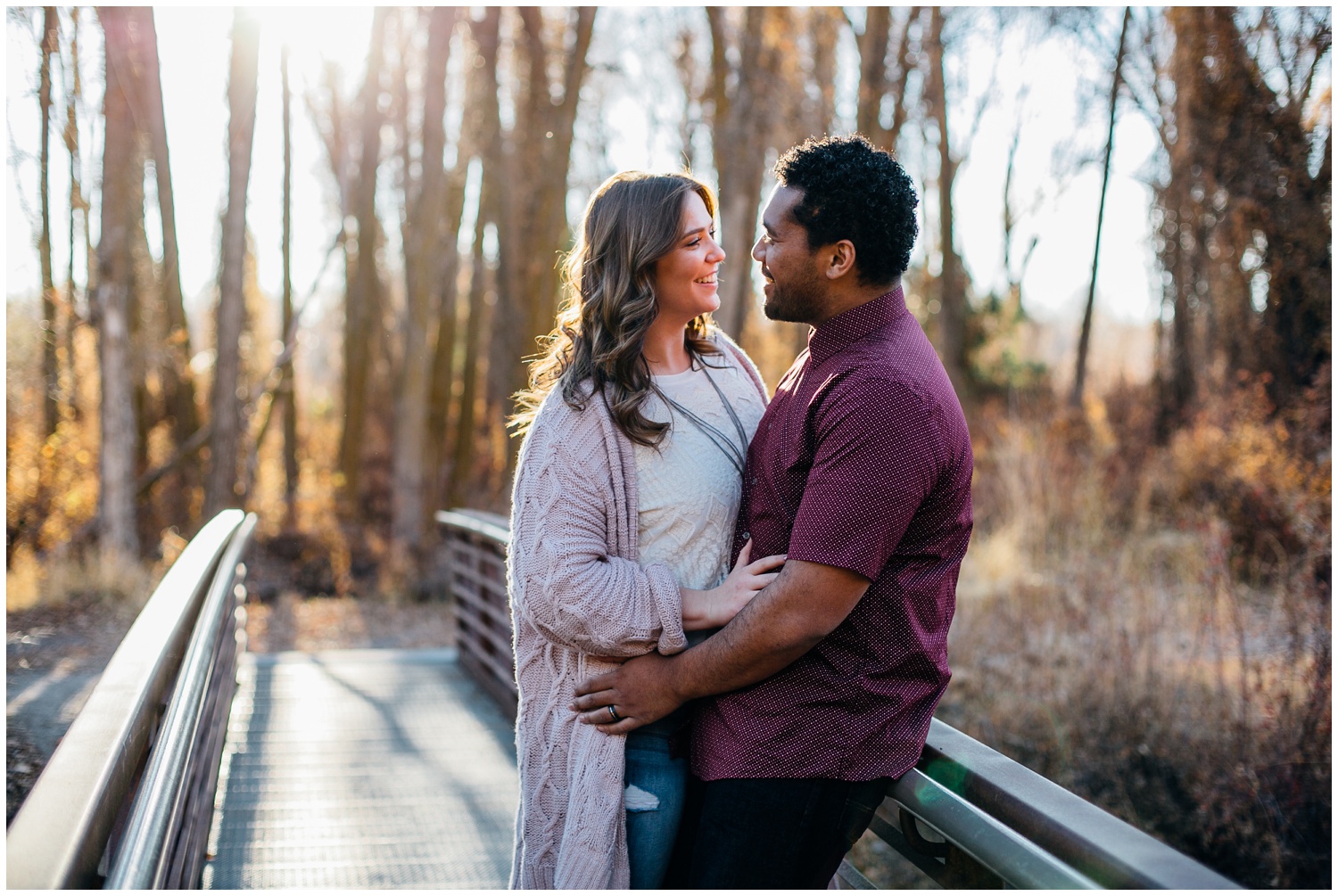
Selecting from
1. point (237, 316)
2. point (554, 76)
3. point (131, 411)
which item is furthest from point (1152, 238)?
point (131, 411)

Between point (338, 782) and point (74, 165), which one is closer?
point (338, 782)

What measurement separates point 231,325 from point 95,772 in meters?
10.5

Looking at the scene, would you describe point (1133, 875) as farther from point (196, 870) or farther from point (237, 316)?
point (237, 316)

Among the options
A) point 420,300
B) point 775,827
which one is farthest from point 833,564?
point 420,300

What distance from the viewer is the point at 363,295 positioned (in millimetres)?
16531

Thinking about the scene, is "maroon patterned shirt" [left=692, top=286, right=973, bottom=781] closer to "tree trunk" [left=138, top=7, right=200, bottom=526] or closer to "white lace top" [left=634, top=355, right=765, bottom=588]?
"white lace top" [left=634, top=355, right=765, bottom=588]

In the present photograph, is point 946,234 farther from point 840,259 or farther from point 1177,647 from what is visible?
point 840,259

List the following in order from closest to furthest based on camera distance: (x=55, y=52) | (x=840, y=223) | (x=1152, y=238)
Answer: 1. (x=840, y=223)
2. (x=55, y=52)
3. (x=1152, y=238)

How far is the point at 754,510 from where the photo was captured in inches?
78.5

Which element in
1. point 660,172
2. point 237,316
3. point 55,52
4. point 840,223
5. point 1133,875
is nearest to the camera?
point 1133,875

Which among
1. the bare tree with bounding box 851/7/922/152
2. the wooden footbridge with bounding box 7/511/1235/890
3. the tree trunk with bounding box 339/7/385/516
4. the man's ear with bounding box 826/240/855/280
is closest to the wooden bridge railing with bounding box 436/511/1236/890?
the wooden footbridge with bounding box 7/511/1235/890

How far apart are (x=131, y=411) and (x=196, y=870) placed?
8.31 meters

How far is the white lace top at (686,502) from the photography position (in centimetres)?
209

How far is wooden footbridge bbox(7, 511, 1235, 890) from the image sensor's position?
1.43 meters
